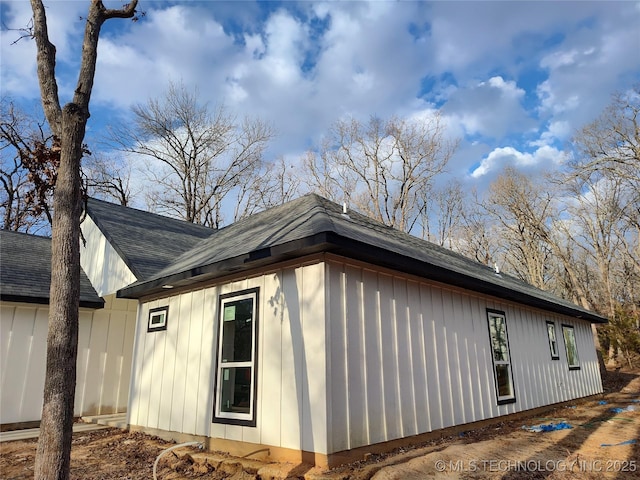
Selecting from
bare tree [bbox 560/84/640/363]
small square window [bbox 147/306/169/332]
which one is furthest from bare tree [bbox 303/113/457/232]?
small square window [bbox 147/306/169/332]

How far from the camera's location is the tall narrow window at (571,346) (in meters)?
10.1

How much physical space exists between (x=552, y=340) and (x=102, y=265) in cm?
1078

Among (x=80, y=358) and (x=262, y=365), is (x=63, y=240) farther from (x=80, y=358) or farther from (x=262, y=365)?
(x=80, y=358)

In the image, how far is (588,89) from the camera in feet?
59.4

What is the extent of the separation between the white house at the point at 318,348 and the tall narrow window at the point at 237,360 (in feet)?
0.07

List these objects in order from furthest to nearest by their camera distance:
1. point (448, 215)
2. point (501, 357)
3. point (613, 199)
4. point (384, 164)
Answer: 1. point (448, 215)
2. point (384, 164)
3. point (613, 199)
4. point (501, 357)

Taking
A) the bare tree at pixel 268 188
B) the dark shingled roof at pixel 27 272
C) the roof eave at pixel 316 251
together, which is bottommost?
the roof eave at pixel 316 251

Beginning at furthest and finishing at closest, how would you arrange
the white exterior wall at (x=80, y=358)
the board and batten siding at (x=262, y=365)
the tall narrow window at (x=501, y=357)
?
the white exterior wall at (x=80, y=358)
the tall narrow window at (x=501, y=357)
the board and batten siding at (x=262, y=365)

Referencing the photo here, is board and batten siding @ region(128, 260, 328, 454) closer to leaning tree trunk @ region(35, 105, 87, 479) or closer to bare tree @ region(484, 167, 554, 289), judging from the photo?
leaning tree trunk @ region(35, 105, 87, 479)

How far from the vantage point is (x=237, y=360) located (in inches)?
204

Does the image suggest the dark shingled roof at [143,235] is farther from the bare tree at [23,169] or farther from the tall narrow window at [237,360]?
the tall narrow window at [237,360]

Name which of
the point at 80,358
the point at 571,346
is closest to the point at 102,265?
the point at 80,358

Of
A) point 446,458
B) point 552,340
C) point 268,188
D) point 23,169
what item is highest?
point 268,188

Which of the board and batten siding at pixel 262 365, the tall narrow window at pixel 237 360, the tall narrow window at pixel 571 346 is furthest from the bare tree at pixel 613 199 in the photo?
the tall narrow window at pixel 237 360
